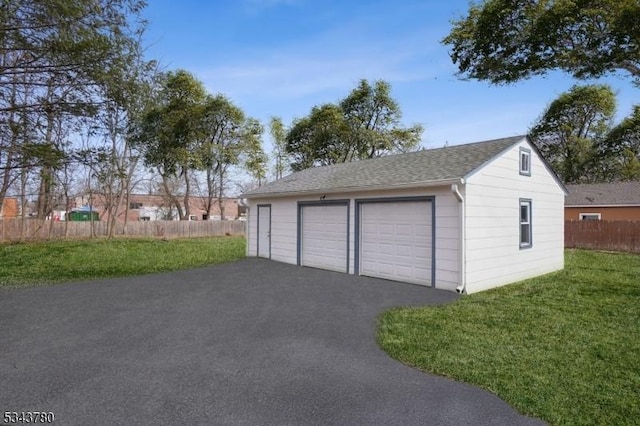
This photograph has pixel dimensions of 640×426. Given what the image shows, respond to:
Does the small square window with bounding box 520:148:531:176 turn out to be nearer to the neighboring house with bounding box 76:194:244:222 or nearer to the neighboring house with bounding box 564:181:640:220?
the neighboring house with bounding box 564:181:640:220

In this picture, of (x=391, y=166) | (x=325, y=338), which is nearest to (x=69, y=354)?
(x=325, y=338)

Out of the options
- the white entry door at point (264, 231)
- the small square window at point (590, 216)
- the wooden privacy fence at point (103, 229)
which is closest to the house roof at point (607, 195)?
the small square window at point (590, 216)

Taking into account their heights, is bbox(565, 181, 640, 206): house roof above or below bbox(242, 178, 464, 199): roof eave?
above

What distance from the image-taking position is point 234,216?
5206 centimetres

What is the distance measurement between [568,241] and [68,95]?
837 inches

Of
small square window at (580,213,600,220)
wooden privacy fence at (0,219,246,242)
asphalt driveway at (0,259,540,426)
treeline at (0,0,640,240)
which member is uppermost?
treeline at (0,0,640,240)

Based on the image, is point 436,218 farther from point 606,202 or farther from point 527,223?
point 606,202

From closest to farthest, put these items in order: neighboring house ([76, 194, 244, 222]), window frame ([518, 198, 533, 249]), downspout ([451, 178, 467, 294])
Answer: downspout ([451, 178, 467, 294]) < window frame ([518, 198, 533, 249]) < neighboring house ([76, 194, 244, 222])

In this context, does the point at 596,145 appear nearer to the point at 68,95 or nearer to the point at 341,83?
the point at 341,83

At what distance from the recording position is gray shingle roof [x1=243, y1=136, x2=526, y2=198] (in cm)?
912

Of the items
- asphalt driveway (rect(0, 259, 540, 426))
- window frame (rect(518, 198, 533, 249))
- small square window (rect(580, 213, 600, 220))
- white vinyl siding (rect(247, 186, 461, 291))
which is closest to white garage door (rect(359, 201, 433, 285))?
white vinyl siding (rect(247, 186, 461, 291))

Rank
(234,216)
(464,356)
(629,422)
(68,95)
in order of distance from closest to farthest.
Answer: (629,422)
(464,356)
(68,95)
(234,216)

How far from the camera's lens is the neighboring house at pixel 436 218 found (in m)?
8.52

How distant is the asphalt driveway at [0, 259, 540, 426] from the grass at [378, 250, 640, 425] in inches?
12.3
